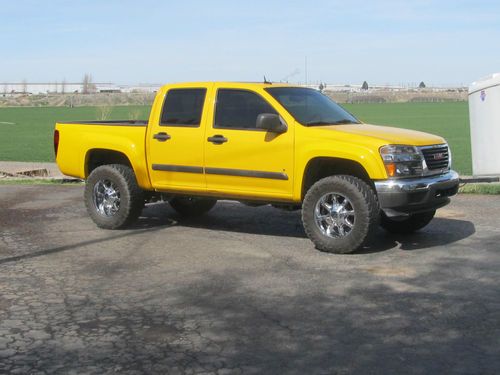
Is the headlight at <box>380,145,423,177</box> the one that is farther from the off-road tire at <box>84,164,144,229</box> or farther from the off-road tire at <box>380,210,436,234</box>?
the off-road tire at <box>84,164,144,229</box>

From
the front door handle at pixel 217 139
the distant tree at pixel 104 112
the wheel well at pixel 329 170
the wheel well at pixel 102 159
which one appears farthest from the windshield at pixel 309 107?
the distant tree at pixel 104 112

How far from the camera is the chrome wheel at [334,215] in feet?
27.3

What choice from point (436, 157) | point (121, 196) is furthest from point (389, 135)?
point (121, 196)

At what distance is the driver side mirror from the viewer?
Result: 841 centimetres

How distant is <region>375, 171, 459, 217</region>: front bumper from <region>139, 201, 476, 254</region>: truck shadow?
62 centimetres

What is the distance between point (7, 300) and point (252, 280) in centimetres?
221

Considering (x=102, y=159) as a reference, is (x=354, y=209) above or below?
below

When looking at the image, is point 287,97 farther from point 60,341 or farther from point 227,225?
point 60,341

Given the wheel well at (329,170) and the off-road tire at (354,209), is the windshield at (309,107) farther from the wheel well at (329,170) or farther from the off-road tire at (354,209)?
the off-road tire at (354,209)

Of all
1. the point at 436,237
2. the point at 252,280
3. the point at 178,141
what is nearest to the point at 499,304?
the point at 252,280

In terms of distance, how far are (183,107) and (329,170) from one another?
2.11 metres

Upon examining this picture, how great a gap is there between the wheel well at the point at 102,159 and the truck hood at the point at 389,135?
10.1 feet

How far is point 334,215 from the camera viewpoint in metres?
8.37

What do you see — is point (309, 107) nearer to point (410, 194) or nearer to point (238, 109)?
point (238, 109)
